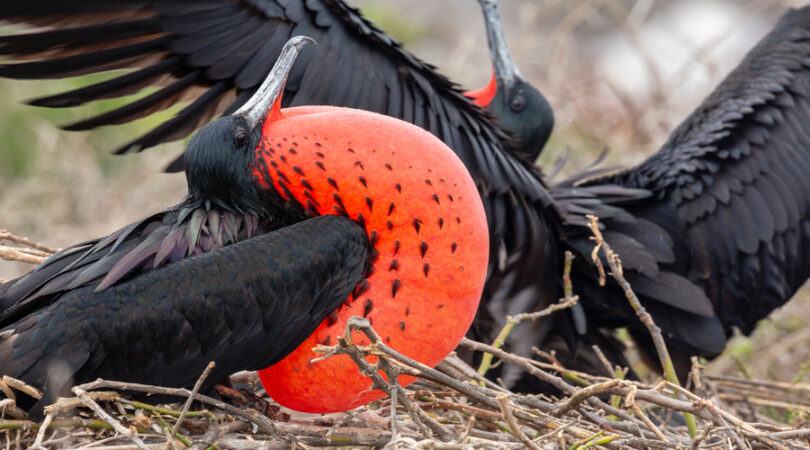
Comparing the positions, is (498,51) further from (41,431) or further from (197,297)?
(41,431)

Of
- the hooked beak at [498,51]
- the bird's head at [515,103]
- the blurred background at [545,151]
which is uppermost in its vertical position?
the hooked beak at [498,51]

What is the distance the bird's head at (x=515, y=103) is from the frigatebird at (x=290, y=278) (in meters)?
2.14

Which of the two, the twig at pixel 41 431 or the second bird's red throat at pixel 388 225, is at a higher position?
the second bird's red throat at pixel 388 225

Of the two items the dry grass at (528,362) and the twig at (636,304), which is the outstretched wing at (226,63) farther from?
the dry grass at (528,362)

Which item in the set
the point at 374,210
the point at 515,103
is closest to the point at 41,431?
the point at 374,210

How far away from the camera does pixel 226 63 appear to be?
3.15 m

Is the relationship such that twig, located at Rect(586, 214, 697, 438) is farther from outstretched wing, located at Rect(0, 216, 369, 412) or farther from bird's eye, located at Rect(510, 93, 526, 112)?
bird's eye, located at Rect(510, 93, 526, 112)

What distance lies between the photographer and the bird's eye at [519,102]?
436 cm

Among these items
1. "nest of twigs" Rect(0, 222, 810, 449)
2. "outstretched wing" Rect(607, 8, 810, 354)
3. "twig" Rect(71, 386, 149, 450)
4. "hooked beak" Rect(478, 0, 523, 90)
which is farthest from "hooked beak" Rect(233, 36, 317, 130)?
"hooked beak" Rect(478, 0, 523, 90)

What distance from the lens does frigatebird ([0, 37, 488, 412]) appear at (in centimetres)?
209

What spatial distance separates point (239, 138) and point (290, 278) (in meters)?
0.36

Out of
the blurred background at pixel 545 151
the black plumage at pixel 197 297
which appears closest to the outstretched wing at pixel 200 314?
the black plumage at pixel 197 297

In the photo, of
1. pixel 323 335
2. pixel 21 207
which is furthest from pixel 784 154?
pixel 21 207

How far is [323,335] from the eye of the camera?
2.25 meters
